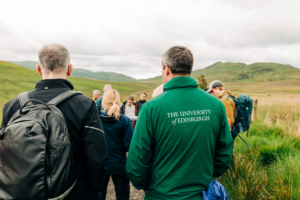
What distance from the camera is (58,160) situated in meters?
1.29

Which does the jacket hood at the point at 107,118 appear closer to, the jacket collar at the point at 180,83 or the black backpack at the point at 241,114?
the jacket collar at the point at 180,83

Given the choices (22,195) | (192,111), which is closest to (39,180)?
(22,195)

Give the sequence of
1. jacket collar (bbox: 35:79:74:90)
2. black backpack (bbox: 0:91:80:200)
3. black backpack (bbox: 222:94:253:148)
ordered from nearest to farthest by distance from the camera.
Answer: black backpack (bbox: 0:91:80:200) < jacket collar (bbox: 35:79:74:90) < black backpack (bbox: 222:94:253:148)

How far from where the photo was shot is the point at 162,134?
4.90ft

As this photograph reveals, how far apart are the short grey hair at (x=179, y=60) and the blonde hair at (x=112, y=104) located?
1.47 meters

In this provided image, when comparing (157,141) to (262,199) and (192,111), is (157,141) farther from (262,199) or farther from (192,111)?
(262,199)

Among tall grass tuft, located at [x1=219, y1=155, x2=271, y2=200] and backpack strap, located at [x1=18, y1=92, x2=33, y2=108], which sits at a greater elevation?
backpack strap, located at [x1=18, y1=92, x2=33, y2=108]

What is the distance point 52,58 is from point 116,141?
5.59 ft

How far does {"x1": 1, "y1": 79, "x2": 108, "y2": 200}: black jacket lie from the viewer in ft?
5.09

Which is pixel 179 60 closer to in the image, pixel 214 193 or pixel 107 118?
pixel 214 193

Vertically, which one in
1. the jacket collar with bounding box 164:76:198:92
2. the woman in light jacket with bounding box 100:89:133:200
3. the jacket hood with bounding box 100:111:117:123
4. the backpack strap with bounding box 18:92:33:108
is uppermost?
the jacket collar with bounding box 164:76:198:92

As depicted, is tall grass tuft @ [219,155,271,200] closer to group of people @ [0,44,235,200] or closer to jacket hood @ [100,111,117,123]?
group of people @ [0,44,235,200]

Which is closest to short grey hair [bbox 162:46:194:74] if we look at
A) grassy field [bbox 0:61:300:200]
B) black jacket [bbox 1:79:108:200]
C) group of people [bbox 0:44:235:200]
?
group of people [bbox 0:44:235:200]

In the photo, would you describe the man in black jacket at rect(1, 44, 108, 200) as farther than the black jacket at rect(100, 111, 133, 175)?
No
